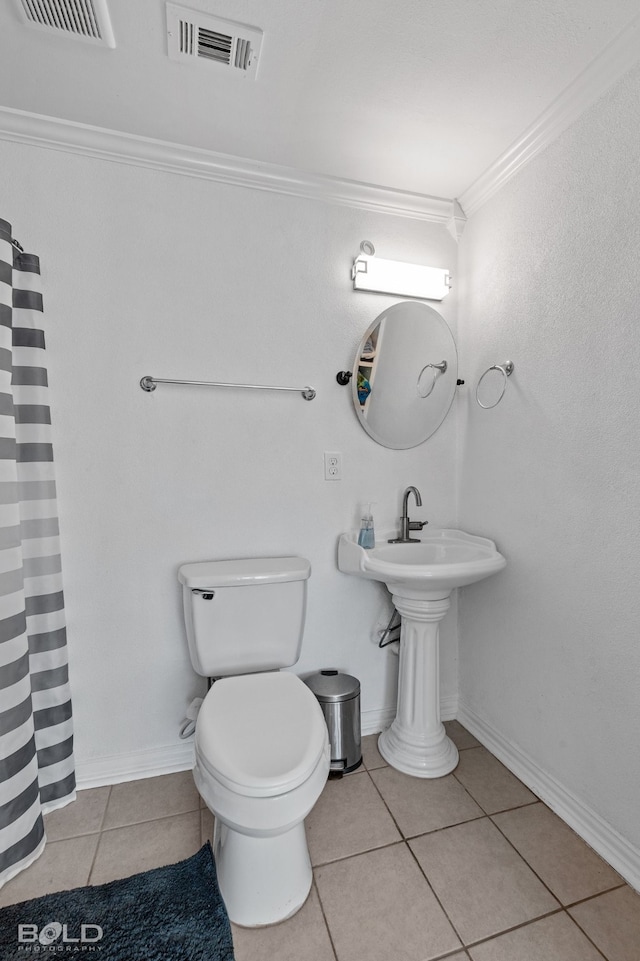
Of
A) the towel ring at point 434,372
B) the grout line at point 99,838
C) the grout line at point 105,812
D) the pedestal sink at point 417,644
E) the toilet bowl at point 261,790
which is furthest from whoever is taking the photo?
the towel ring at point 434,372

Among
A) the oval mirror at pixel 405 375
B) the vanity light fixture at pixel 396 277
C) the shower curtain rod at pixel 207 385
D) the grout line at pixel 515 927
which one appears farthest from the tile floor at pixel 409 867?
the vanity light fixture at pixel 396 277

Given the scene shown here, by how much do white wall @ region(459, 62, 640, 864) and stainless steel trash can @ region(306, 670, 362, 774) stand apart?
1.86 feet

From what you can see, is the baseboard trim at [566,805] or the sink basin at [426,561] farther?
the sink basin at [426,561]

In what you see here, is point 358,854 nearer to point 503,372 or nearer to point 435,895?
point 435,895

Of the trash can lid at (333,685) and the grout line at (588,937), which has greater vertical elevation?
the trash can lid at (333,685)

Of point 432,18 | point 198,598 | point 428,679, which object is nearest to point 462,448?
point 428,679

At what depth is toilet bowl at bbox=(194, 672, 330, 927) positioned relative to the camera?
3.51 ft

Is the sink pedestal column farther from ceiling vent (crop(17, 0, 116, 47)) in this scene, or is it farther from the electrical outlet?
ceiling vent (crop(17, 0, 116, 47))

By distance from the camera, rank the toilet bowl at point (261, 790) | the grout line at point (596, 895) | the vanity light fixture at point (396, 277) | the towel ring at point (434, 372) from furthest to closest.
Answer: the towel ring at point (434, 372) → the vanity light fixture at point (396, 277) → the grout line at point (596, 895) → the toilet bowl at point (261, 790)

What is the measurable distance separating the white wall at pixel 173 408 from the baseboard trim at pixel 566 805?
644 millimetres

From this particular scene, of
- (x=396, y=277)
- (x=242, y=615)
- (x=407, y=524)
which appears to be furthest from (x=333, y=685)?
(x=396, y=277)

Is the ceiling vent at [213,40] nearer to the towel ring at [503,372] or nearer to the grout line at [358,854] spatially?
the towel ring at [503,372]

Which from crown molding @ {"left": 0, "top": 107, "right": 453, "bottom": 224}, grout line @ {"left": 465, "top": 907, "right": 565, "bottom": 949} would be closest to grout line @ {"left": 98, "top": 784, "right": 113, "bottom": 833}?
grout line @ {"left": 465, "top": 907, "right": 565, "bottom": 949}

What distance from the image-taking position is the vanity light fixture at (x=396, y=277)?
1.80 metres
